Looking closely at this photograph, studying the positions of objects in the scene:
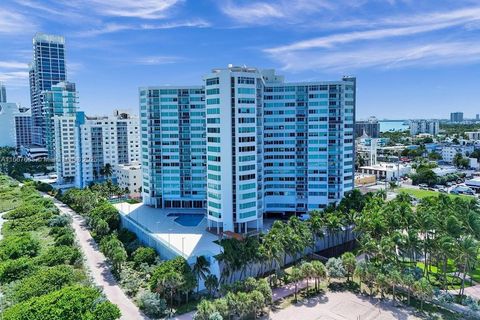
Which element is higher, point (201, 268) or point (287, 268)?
point (201, 268)

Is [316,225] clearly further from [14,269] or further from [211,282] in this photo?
[14,269]

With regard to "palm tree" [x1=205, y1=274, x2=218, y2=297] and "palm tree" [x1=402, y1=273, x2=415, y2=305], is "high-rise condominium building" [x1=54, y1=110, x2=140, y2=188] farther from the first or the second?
"palm tree" [x1=402, y1=273, x2=415, y2=305]

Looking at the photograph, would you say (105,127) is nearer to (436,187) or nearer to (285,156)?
(285,156)

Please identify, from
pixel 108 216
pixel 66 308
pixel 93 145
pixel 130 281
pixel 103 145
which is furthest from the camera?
pixel 103 145

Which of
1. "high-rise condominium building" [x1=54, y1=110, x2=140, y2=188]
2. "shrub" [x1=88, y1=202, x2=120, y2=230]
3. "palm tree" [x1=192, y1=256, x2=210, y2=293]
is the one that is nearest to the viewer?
"palm tree" [x1=192, y1=256, x2=210, y2=293]

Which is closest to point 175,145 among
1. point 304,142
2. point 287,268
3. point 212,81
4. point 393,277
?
point 212,81

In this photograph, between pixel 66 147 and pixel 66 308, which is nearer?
pixel 66 308

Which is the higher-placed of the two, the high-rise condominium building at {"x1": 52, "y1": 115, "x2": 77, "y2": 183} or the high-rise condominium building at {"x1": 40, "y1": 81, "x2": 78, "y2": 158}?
the high-rise condominium building at {"x1": 40, "y1": 81, "x2": 78, "y2": 158}

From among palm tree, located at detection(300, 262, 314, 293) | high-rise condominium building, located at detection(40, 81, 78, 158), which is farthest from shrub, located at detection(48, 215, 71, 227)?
high-rise condominium building, located at detection(40, 81, 78, 158)
